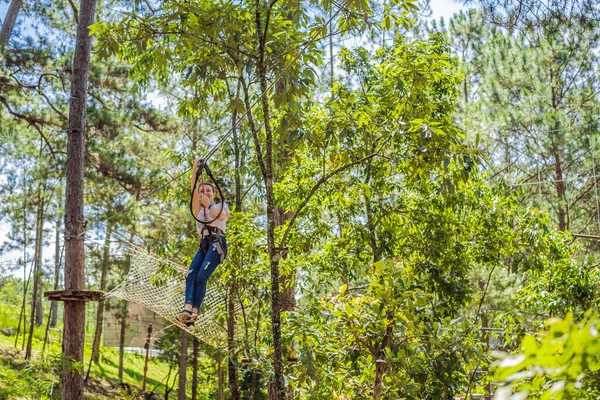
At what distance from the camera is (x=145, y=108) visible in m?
9.03

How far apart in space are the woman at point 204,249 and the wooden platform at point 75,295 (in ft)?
4.14

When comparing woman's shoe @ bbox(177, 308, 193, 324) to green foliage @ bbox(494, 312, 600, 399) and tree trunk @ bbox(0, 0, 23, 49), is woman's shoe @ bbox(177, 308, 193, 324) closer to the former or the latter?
green foliage @ bbox(494, 312, 600, 399)

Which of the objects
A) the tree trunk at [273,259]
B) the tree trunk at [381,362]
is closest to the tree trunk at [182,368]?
the tree trunk at [381,362]

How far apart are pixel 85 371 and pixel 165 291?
6906mm

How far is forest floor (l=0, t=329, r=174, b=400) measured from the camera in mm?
5326

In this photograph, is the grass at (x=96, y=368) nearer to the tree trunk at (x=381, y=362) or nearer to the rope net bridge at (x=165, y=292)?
the rope net bridge at (x=165, y=292)

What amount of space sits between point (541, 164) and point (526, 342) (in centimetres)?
881

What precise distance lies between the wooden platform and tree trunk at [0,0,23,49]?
4.52m

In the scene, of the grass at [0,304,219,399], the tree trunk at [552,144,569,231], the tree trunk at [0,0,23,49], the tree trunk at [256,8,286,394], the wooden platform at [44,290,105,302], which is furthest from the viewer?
the grass at [0,304,219,399]

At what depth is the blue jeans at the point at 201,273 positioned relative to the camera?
3.97 meters

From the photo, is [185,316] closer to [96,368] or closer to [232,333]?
[232,333]

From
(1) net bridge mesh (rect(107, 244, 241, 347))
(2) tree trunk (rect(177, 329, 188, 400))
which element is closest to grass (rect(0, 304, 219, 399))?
(2) tree trunk (rect(177, 329, 188, 400))

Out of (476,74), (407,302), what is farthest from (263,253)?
(476,74)

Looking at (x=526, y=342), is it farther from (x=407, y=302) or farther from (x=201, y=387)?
(x=201, y=387)
